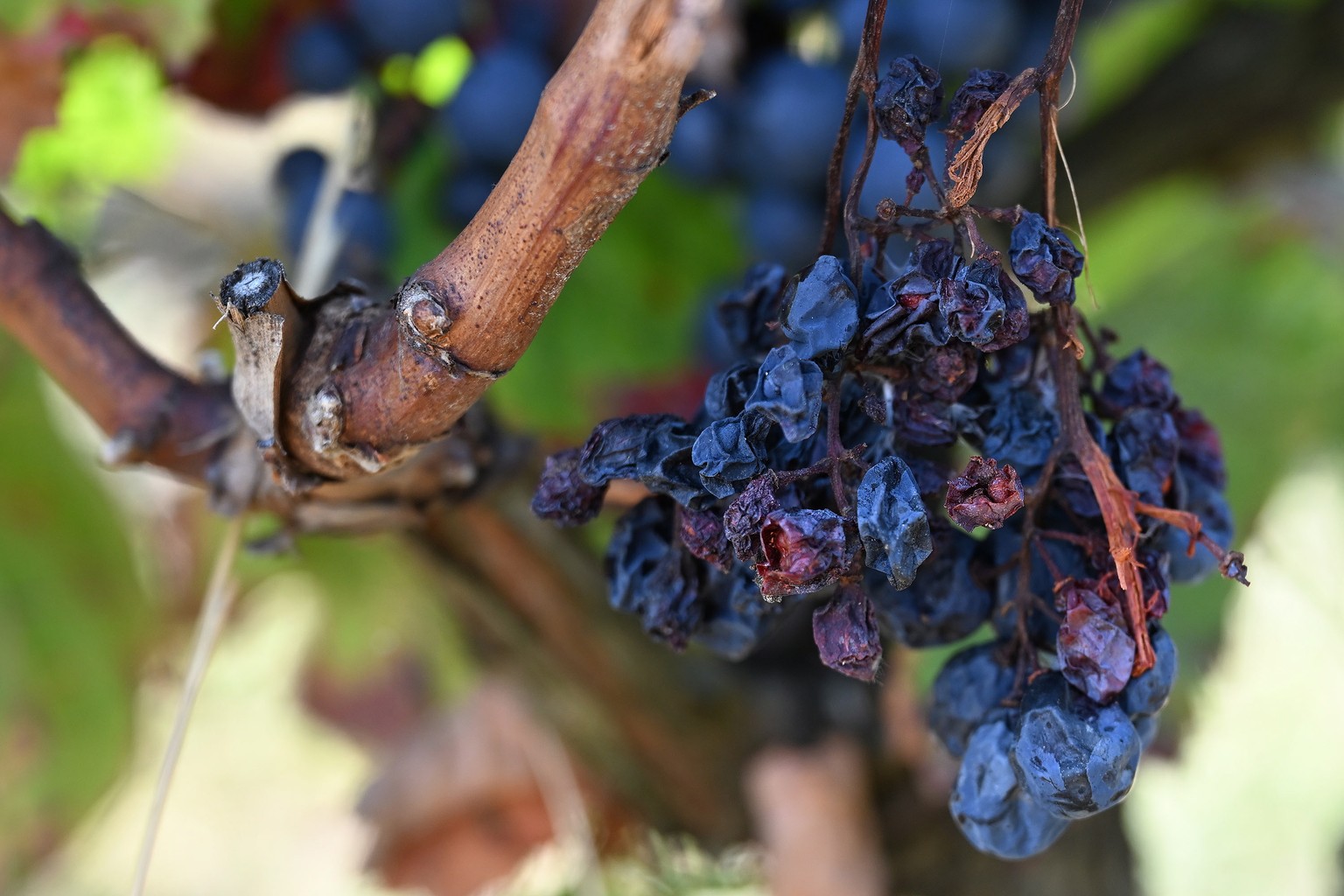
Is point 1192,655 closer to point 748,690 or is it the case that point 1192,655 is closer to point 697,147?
point 748,690

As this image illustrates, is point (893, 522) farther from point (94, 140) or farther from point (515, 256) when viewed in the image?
point (94, 140)

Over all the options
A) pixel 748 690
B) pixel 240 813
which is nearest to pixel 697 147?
pixel 748 690

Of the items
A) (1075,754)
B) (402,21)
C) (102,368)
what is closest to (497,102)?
(402,21)

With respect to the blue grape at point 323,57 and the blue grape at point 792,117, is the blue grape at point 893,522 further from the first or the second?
the blue grape at point 323,57

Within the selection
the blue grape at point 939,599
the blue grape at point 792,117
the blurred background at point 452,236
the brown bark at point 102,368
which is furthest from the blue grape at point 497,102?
the blue grape at point 939,599

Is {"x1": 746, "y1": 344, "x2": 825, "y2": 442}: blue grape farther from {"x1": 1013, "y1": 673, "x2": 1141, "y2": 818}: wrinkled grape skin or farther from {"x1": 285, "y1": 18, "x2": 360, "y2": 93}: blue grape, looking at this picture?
{"x1": 285, "y1": 18, "x2": 360, "y2": 93}: blue grape

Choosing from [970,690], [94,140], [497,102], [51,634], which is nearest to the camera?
[970,690]
